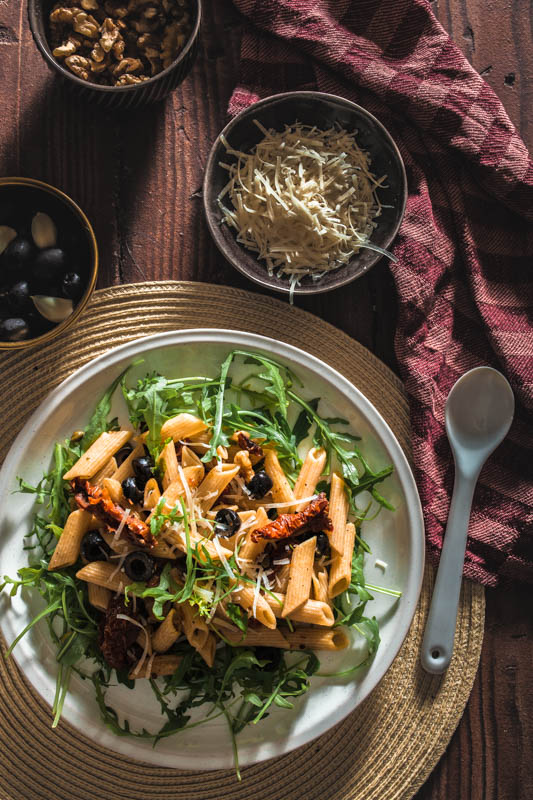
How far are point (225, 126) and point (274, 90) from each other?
13cm

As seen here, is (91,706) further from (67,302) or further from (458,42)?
(458,42)

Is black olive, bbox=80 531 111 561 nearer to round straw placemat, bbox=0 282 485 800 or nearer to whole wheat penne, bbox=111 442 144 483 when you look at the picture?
whole wheat penne, bbox=111 442 144 483

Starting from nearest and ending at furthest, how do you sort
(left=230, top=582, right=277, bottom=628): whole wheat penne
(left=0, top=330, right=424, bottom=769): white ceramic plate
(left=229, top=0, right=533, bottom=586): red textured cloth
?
(left=230, top=582, right=277, bottom=628): whole wheat penne
(left=0, top=330, right=424, bottom=769): white ceramic plate
(left=229, top=0, right=533, bottom=586): red textured cloth

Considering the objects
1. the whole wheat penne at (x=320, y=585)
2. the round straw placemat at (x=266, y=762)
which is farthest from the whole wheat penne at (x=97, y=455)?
the whole wheat penne at (x=320, y=585)

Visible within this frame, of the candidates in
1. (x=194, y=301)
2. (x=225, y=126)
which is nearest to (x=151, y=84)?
(x=225, y=126)

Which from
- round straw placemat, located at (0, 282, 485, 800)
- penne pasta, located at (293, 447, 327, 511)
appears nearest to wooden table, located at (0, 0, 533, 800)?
round straw placemat, located at (0, 282, 485, 800)

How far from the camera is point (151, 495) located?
124cm

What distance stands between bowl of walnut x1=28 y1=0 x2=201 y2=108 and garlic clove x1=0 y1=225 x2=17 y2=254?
30 cm

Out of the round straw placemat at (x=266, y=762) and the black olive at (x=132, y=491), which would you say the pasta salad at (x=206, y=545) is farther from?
the round straw placemat at (x=266, y=762)

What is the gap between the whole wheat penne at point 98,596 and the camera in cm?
128

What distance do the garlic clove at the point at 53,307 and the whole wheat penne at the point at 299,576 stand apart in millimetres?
628

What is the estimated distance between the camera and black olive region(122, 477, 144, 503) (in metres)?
1.27

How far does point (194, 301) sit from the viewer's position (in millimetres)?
1493

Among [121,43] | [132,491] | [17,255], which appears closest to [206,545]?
[132,491]
